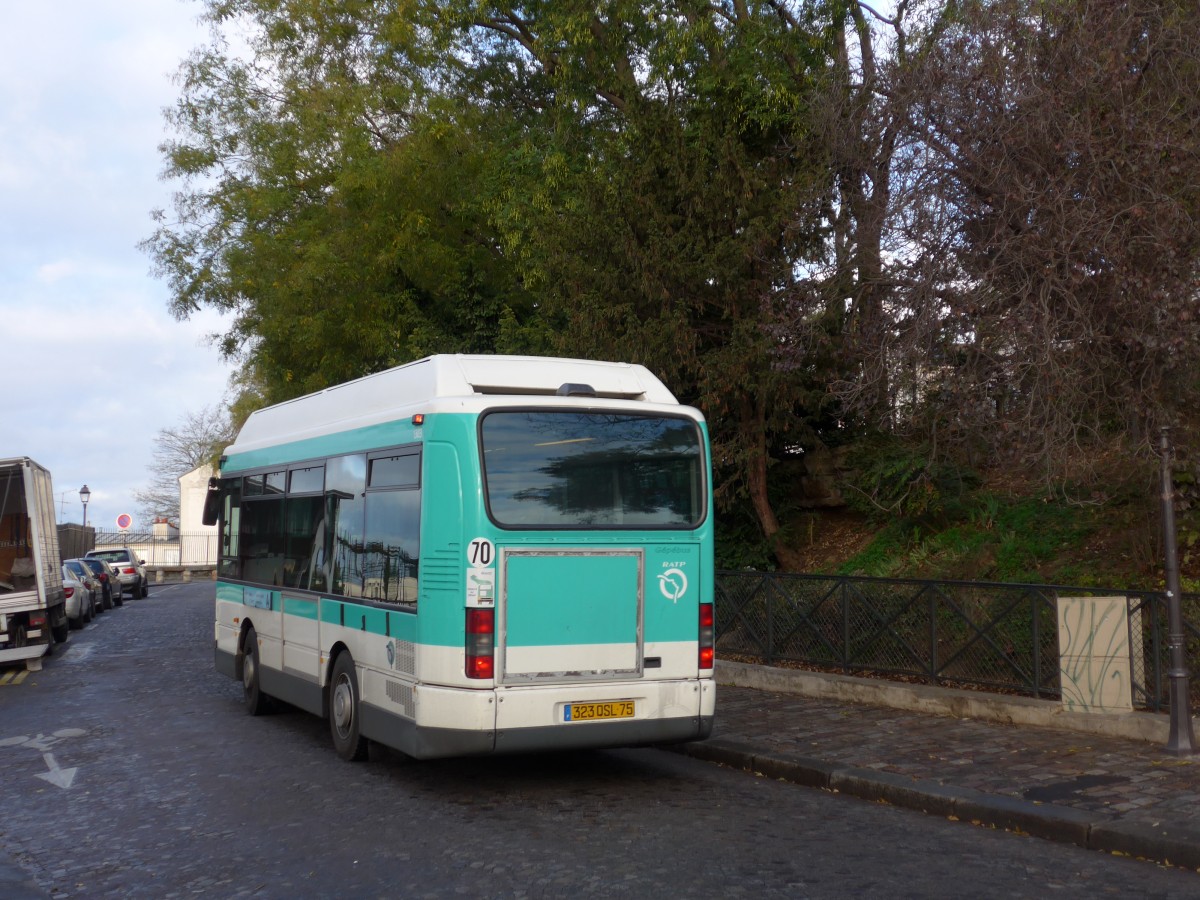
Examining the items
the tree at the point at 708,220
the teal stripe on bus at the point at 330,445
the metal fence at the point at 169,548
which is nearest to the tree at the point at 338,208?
the tree at the point at 708,220

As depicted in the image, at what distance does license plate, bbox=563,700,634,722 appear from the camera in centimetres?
842

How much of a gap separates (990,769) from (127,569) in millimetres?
40480

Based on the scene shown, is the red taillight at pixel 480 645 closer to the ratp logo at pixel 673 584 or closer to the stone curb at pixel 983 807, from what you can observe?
the ratp logo at pixel 673 584

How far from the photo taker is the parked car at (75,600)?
26547mm

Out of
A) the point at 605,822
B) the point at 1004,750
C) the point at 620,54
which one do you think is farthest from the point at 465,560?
the point at 620,54

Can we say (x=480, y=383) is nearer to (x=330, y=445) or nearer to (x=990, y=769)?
(x=330, y=445)

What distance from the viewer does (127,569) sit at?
43.7 m

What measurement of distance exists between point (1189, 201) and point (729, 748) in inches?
245

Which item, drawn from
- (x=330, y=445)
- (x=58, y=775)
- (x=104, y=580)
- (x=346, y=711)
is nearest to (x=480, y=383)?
(x=330, y=445)

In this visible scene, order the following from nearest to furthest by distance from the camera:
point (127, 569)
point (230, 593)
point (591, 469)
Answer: point (591, 469) → point (230, 593) → point (127, 569)

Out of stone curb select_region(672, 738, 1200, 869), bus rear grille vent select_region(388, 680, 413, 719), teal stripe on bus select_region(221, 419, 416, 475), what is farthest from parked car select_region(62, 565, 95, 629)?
stone curb select_region(672, 738, 1200, 869)

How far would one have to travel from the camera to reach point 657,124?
16.7 m

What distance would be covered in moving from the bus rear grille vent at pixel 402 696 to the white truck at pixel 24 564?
10644mm

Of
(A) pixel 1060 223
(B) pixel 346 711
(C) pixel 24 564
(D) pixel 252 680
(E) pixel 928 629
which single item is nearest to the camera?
(B) pixel 346 711
